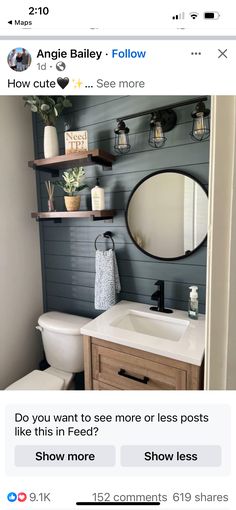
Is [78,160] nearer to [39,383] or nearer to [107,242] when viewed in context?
[107,242]

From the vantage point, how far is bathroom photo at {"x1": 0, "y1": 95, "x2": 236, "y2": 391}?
3.29 ft

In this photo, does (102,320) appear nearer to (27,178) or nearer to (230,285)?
(230,285)

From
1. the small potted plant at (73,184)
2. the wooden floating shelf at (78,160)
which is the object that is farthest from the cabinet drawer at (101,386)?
the wooden floating shelf at (78,160)

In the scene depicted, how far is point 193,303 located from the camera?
1079 millimetres

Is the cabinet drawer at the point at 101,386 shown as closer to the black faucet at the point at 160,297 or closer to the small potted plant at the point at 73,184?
the black faucet at the point at 160,297

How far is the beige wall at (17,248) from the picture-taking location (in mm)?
1411

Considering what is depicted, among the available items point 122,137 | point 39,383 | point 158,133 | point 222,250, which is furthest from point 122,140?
point 39,383

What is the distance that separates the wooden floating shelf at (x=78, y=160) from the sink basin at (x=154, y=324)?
801 mm

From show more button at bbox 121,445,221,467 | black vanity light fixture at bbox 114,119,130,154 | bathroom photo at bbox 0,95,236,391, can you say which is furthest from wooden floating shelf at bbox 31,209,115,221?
show more button at bbox 121,445,221,467
